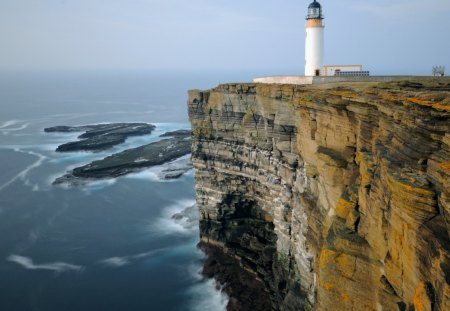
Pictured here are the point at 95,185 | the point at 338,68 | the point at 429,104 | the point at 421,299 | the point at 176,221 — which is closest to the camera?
the point at 421,299

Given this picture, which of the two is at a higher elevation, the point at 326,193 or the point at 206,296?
the point at 326,193

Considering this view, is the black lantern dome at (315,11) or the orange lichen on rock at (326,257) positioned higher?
the black lantern dome at (315,11)

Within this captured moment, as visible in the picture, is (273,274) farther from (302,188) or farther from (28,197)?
(28,197)

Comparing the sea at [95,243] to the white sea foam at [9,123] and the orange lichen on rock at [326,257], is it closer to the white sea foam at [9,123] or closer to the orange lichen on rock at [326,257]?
the orange lichen on rock at [326,257]

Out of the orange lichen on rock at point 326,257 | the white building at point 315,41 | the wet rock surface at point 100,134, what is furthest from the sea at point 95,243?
the white building at point 315,41

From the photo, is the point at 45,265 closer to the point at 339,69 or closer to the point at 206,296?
the point at 206,296

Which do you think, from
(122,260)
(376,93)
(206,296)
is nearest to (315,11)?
(376,93)

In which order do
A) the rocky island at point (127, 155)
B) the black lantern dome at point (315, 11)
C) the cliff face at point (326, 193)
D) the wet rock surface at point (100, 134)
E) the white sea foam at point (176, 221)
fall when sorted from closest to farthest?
the cliff face at point (326, 193)
the black lantern dome at point (315, 11)
the white sea foam at point (176, 221)
the rocky island at point (127, 155)
the wet rock surface at point (100, 134)

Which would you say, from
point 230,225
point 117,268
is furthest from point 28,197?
point 230,225
